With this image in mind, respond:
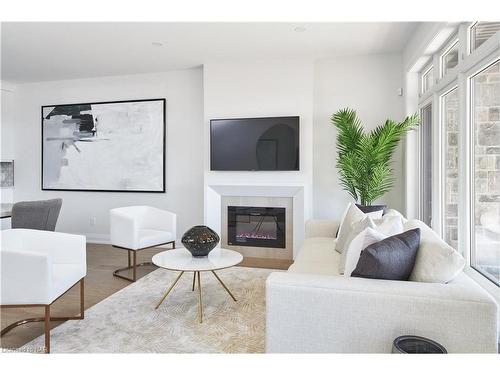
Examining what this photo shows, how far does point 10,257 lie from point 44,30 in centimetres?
262

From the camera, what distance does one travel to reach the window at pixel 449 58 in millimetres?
2775

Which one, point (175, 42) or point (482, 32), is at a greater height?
point (175, 42)

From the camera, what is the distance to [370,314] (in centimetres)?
153

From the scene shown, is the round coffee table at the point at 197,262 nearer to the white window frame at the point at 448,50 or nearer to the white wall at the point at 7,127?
the white window frame at the point at 448,50

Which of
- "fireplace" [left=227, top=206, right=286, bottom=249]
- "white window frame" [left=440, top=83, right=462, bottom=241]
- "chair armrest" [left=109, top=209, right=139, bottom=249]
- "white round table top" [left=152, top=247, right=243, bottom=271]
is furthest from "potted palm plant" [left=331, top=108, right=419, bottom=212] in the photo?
"chair armrest" [left=109, top=209, right=139, bottom=249]

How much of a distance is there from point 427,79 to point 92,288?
13.2 ft

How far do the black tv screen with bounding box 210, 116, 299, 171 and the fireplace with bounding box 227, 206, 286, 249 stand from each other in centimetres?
56

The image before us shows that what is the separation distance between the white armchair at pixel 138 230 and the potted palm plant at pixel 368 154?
215cm

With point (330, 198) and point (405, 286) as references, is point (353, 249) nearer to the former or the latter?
point (405, 286)

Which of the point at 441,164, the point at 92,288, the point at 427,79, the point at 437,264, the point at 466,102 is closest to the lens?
the point at 437,264

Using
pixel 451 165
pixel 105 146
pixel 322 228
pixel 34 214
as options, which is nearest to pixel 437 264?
pixel 451 165

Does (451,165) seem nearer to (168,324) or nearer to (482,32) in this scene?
(482,32)

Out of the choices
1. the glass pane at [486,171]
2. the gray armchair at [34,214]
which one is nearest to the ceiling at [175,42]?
the glass pane at [486,171]

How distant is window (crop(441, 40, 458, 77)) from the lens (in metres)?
2.77
